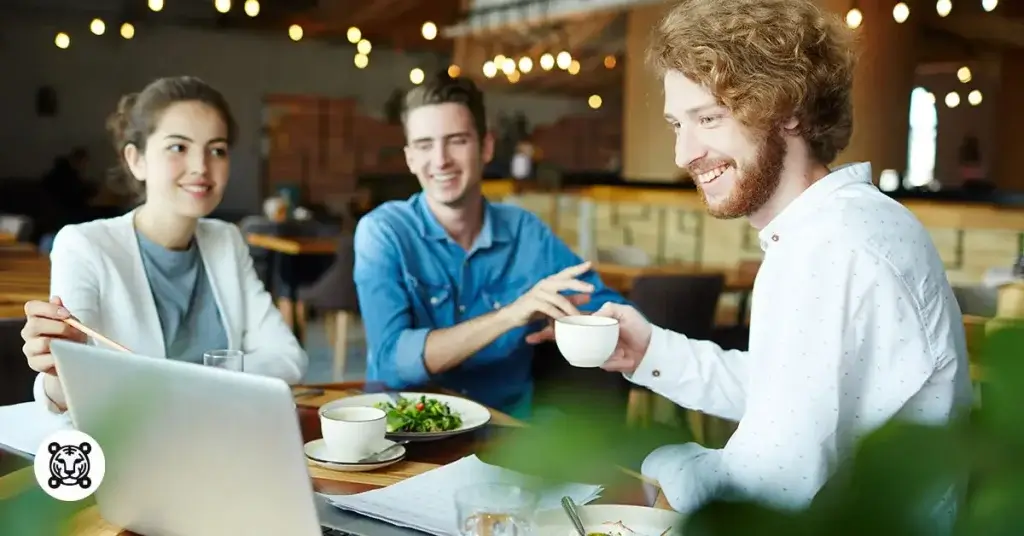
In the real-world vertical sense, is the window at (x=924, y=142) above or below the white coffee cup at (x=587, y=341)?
above

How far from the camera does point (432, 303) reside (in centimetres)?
235

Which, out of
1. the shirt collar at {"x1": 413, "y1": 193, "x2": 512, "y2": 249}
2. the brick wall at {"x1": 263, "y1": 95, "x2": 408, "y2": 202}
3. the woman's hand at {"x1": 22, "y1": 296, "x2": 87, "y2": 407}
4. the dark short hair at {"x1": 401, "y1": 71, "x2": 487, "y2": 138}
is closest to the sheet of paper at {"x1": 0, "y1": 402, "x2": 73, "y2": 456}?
the woman's hand at {"x1": 22, "y1": 296, "x2": 87, "y2": 407}

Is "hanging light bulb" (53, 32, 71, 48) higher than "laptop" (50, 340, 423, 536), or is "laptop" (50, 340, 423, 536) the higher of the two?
"hanging light bulb" (53, 32, 71, 48)

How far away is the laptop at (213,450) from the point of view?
0.82 metres

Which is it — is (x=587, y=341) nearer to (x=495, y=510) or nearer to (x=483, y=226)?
(x=495, y=510)

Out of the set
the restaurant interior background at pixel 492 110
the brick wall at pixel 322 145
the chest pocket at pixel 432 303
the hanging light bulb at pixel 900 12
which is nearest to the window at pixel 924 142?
the restaurant interior background at pixel 492 110

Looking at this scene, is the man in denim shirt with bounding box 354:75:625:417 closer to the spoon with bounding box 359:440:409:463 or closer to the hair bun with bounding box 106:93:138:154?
the hair bun with bounding box 106:93:138:154

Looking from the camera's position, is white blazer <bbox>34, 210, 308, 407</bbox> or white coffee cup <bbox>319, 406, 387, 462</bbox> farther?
white blazer <bbox>34, 210, 308, 407</bbox>

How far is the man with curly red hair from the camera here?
47.2 inches

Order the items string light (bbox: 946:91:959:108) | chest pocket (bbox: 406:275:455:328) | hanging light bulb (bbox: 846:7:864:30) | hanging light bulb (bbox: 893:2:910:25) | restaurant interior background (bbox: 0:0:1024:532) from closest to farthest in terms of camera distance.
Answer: hanging light bulb (bbox: 846:7:864:30) < chest pocket (bbox: 406:275:455:328) < restaurant interior background (bbox: 0:0:1024:532) < hanging light bulb (bbox: 893:2:910:25) < string light (bbox: 946:91:959:108)

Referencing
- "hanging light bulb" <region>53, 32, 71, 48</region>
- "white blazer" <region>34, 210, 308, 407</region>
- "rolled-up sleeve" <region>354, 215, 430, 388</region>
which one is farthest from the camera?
"hanging light bulb" <region>53, 32, 71, 48</region>

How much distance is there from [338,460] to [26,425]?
0.54 meters

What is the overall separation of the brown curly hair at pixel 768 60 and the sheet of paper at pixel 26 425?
996 mm

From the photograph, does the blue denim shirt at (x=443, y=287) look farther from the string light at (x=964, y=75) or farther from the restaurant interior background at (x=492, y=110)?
the string light at (x=964, y=75)
